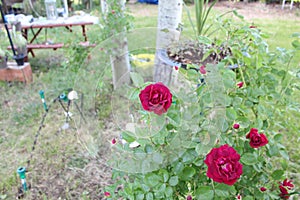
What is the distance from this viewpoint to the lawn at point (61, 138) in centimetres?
160

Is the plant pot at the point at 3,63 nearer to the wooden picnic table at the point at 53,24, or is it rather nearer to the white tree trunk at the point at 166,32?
the wooden picnic table at the point at 53,24

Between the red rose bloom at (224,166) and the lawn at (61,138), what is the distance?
55 centimetres

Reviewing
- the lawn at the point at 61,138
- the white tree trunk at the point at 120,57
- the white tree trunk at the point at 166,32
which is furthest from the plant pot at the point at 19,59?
the white tree trunk at the point at 166,32

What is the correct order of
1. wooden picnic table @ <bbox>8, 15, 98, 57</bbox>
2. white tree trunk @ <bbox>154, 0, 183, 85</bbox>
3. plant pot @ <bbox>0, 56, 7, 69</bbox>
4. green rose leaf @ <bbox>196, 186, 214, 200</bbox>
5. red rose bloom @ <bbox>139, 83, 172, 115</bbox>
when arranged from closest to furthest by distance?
red rose bloom @ <bbox>139, 83, 172, 115</bbox> → green rose leaf @ <bbox>196, 186, 214, 200</bbox> → white tree trunk @ <bbox>154, 0, 183, 85</bbox> → plant pot @ <bbox>0, 56, 7, 69</bbox> → wooden picnic table @ <bbox>8, 15, 98, 57</bbox>

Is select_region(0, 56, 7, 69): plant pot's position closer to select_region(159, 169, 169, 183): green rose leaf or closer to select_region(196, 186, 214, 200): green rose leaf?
select_region(159, 169, 169, 183): green rose leaf

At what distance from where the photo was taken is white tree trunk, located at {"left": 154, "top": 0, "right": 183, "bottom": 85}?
151cm

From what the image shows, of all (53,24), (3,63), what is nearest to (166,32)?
(3,63)

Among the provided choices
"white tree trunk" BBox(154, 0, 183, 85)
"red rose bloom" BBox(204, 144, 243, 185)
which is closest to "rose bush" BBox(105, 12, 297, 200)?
"red rose bloom" BBox(204, 144, 243, 185)

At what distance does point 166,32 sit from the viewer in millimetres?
1547

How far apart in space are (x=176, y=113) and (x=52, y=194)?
1.19 metres

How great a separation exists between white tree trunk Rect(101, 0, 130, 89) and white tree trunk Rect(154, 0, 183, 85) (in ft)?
0.63

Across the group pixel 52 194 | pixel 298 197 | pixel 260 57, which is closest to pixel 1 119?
pixel 52 194

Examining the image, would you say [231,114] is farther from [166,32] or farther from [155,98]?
[166,32]

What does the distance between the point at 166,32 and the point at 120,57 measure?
535 mm
